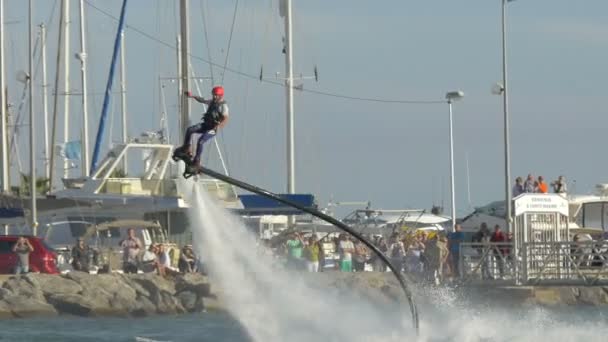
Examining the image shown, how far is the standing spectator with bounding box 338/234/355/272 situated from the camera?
43.7 metres

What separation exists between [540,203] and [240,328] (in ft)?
33.4

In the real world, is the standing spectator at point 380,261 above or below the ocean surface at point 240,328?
above

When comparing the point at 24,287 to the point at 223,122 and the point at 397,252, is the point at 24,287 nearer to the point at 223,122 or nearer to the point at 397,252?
the point at 397,252

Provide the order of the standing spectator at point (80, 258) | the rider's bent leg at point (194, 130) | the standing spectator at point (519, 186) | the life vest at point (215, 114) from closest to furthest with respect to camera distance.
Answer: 1. the life vest at point (215, 114)
2. the rider's bent leg at point (194, 130)
3. the standing spectator at point (80, 258)
4. the standing spectator at point (519, 186)

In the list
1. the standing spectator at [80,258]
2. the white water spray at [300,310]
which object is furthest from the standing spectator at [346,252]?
the white water spray at [300,310]

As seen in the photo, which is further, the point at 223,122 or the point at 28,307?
the point at 28,307

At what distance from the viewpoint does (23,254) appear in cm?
4338

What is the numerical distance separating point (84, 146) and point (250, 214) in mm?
14120

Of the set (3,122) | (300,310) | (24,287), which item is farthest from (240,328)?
(3,122)

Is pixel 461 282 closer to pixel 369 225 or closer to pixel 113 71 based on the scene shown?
pixel 369 225

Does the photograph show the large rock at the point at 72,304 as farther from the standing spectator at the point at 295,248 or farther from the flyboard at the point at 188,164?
the flyboard at the point at 188,164

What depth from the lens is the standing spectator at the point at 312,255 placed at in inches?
1576

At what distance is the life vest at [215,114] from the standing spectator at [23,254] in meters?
20.2

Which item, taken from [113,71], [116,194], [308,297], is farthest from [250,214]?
[308,297]
